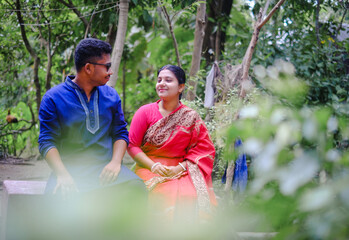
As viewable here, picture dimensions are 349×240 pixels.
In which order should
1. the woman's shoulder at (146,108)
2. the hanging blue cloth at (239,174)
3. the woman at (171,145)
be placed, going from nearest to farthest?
the woman at (171,145), the woman's shoulder at (146,108), the hanging blue cloth at (239,174)

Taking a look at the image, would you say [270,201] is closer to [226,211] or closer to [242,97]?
[226,211]

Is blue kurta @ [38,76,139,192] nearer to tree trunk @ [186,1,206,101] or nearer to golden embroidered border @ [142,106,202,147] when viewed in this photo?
golden embroidered border @ [142,106,202,147]

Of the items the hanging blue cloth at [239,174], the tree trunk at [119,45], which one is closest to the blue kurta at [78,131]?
the hanging blue cloth at [239,174]

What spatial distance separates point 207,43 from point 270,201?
21.7 feet

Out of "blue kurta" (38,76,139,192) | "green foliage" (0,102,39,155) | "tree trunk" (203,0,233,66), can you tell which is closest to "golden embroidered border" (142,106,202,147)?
"blue kurta" (38,76,139,192)

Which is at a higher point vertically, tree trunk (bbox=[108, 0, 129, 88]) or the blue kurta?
tree trunk (bbox=[108, 0, 129, 88])

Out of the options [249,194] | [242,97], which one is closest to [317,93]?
[242,97]

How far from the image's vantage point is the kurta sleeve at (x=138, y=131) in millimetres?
3094

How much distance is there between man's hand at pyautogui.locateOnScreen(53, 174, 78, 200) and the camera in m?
2.26

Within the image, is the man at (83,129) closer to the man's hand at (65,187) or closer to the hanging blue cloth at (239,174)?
the man's hand at (65,187)

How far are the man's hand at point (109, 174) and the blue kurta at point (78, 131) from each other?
0.03 metres

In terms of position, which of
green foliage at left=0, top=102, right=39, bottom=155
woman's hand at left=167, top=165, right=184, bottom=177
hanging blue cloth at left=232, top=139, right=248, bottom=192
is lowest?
green foliage at left=0, top=102, right=39, bottom=155

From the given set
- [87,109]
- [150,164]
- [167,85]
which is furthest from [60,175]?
[167,85]

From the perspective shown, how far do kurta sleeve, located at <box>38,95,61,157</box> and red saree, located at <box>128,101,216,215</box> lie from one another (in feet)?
2.65
